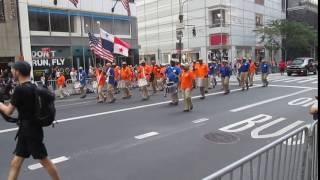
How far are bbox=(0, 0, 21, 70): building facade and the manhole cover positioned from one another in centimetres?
2159

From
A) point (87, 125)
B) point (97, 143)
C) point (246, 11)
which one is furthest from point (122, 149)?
point (246, 11)

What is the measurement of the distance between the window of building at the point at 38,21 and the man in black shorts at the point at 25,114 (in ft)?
83.6

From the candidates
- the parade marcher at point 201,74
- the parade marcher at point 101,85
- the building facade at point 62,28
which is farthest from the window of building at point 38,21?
the parade marcher at point 201,74

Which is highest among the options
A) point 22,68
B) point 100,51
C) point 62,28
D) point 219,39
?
point 62,28

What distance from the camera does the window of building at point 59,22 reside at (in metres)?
30.1

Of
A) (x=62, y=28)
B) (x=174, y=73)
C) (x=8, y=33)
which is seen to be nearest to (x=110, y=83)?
(x=174, y=73)

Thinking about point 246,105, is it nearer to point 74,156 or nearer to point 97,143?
point 97,143

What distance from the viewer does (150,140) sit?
8289mm

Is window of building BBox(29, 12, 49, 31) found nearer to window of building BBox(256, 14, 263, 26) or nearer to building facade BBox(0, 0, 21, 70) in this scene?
building facade BBox(0, 0, 21, 70)

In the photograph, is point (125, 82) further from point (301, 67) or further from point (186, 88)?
point (301, 67)

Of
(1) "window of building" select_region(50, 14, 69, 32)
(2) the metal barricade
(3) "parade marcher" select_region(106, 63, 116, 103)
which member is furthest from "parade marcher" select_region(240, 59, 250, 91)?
(1) "window of building" select_region(50, 14, 69, 32)

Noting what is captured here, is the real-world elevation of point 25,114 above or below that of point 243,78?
above

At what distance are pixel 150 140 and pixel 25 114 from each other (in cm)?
390

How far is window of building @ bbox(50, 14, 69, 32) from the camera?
3015 cm
